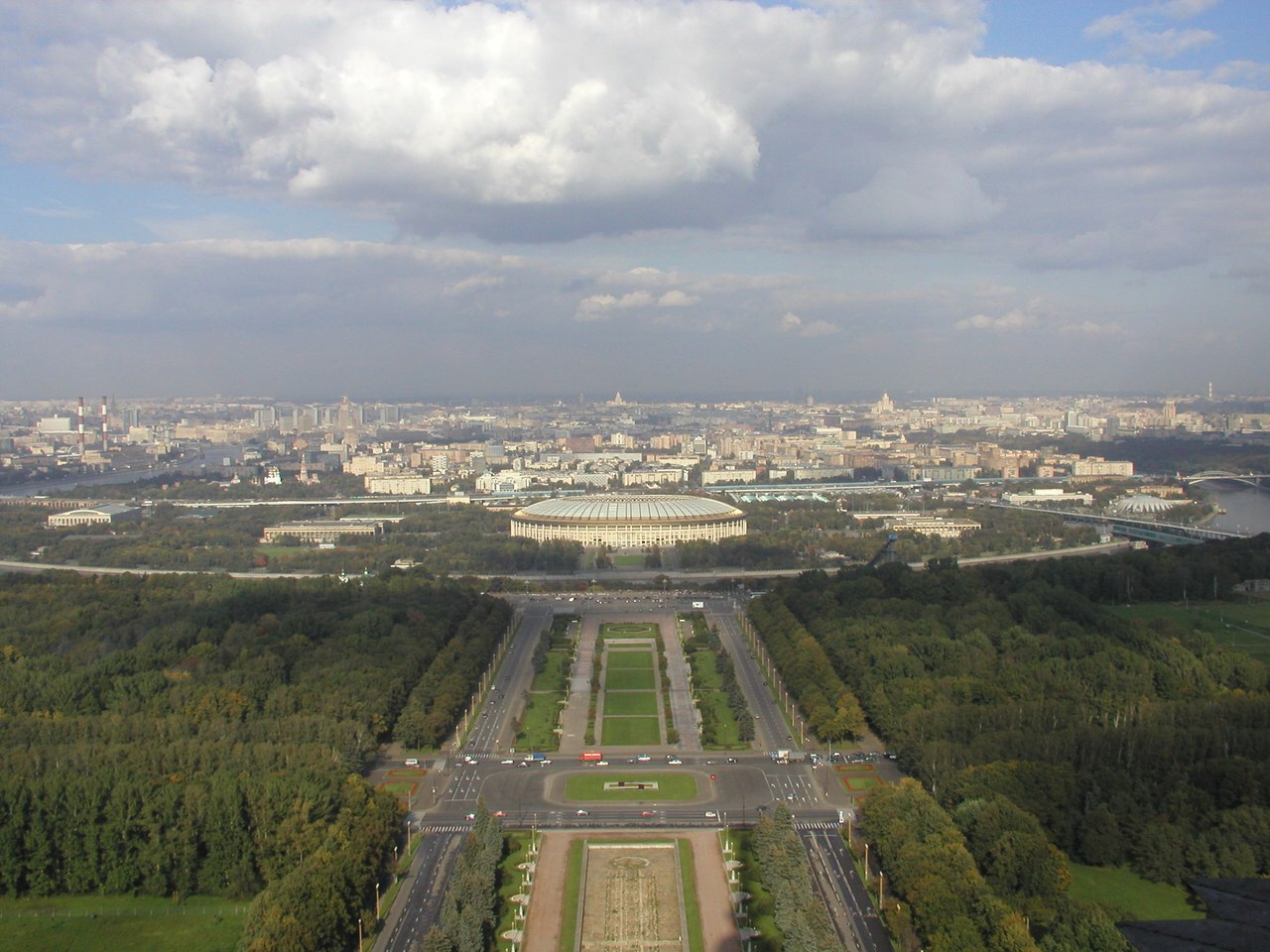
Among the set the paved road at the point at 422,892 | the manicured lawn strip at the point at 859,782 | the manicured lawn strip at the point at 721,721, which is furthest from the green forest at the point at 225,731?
the manicured lawn strip at the point at 859,782

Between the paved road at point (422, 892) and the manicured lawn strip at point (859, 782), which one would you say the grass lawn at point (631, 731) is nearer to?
the manicured lawn strip at point (859, 782)

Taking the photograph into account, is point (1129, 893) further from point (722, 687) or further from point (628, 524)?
point (628, 524)

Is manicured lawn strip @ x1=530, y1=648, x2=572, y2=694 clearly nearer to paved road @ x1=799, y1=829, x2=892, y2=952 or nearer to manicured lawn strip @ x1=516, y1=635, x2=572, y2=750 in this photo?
manicured lawn strip @ x1=516, y1=635, x2=572, y2=750

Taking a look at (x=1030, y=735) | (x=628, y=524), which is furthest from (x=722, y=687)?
(x=628, y=524)

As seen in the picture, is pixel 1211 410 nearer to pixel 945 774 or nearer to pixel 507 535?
pixel 507 535

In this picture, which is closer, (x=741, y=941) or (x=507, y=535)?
(x=741, y=941)

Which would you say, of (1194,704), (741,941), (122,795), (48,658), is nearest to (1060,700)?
(1194,704)

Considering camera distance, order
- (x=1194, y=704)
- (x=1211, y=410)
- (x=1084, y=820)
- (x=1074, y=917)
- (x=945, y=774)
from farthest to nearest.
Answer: (x=1211, y=410) → (x=1194, y=704) → (x=945, y=774) → (x=1084, y=820) → (x=1074, y=917)
